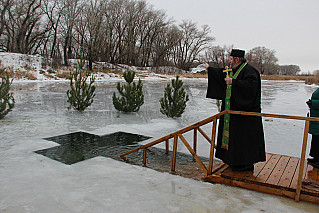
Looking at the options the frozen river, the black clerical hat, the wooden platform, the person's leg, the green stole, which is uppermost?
the black clerical hat

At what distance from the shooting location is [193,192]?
11.4 ft

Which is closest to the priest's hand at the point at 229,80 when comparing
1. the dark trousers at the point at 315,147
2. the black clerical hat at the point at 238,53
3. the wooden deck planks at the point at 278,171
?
the black clerical hat at the point at 238,53

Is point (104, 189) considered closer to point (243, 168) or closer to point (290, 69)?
point (243, 168)

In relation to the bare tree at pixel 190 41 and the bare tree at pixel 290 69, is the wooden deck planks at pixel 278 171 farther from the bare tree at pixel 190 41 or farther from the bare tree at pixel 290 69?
the bare tree at pixel 290 69

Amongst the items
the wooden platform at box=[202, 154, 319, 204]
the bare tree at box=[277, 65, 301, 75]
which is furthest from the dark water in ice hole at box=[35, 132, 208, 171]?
the bare tree at box=[277, 65, 301, 75]

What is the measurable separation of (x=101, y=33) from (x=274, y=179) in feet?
136

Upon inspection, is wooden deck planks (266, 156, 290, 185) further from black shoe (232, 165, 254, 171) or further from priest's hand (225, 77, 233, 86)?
priest's hand (225, 77, 233, 86)

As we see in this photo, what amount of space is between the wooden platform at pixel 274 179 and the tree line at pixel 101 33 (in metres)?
32.5

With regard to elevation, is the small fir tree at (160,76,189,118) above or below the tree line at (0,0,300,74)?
below

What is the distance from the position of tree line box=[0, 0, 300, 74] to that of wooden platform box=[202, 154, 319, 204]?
32492 millimetres

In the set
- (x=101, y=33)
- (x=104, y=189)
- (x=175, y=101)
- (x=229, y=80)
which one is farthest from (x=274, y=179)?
(x=101, y=33)

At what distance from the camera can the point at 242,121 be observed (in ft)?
12.4

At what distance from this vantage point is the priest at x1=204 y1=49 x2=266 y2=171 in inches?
146

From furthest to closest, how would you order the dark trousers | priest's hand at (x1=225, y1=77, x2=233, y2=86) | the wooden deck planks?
the dark trousers < priest's hand at (x1=225, y1=77, x2=233, y2=86) < the wooden deck planks
